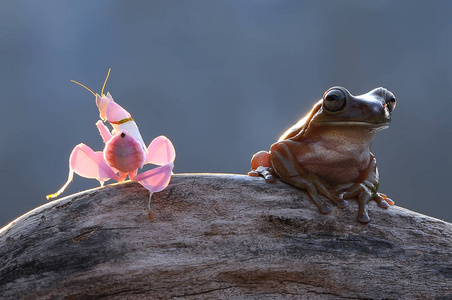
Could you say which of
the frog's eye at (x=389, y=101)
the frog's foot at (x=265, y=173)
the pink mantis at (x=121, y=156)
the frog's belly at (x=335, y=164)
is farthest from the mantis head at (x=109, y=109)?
the frog's eye at (x=389, y=101)

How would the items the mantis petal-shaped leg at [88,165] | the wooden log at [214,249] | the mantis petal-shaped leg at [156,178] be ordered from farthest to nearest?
the mantis petal-shaped leg at [88,165] → the mantis petal-shaped leg at [156,178] → the wooden log at [214,249]

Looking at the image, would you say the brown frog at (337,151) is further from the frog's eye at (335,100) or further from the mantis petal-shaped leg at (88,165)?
the mantis petal-shaped leg at (88,165)

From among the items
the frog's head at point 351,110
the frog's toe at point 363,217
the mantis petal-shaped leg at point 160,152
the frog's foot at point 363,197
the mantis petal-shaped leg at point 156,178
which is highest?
the frog's head at point 351,110

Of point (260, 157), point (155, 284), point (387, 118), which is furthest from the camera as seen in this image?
point (260, 157)

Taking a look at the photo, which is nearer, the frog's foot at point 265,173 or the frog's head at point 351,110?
the frog's head at point 351,110

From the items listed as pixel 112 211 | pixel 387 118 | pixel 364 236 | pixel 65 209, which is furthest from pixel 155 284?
pixel 387 118

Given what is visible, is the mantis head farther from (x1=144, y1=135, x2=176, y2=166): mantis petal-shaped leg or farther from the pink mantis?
(x1=144, y1=135, x2=176, y2=166): mantis petal-shaped leg

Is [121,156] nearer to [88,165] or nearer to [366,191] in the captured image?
[88,165]

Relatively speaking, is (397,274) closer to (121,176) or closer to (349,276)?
(349,276)
